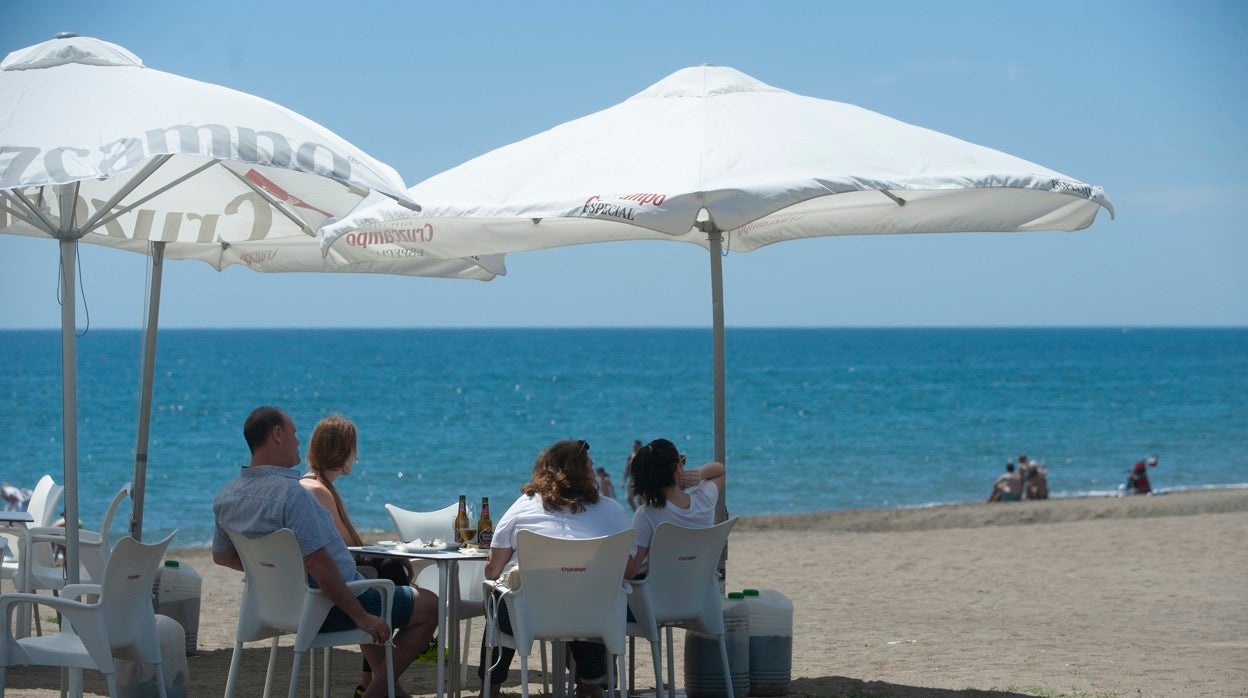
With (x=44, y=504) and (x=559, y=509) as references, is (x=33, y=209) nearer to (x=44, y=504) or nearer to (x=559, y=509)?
(x=559, y=509)

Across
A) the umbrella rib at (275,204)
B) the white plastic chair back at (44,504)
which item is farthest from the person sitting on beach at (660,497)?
the white plastic chair back at (44,504)

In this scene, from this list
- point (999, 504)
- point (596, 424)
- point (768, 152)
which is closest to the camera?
Result: point (768, 152)

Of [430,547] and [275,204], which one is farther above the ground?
[275,204]

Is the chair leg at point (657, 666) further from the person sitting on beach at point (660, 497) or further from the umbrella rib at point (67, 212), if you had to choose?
the umbrella rib at point (67, 212)

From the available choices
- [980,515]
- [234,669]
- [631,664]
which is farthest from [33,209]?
[980,515]

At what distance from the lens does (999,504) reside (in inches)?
735

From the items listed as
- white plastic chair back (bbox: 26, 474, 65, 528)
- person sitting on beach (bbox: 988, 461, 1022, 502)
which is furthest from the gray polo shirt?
person sitting on beach (bbox: 988, 461, 1022, 502)

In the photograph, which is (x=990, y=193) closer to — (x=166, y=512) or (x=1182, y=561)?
(x=1182, y=561)

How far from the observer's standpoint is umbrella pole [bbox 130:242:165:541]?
655cm

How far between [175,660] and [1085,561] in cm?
954

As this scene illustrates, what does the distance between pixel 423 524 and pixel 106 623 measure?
7.25 feet

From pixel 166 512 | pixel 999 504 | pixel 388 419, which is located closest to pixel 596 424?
pixel 388 419

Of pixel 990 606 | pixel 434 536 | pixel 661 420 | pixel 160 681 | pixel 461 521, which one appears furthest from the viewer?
pixel 661 420

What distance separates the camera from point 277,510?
4.64m
